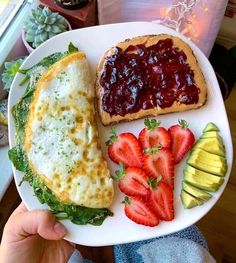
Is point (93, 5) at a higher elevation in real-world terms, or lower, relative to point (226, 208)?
higher

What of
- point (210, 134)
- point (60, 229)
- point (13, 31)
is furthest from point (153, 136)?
point (13, 31)

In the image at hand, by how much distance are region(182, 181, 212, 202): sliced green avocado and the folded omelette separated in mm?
176

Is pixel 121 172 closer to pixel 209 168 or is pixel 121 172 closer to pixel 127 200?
pixel 127 200

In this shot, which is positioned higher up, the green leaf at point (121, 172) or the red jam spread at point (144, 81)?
the red jam spread at point (144, 81)

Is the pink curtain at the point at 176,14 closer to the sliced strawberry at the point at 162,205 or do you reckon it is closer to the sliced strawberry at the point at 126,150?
the sliced strawberry at the point at 126,150

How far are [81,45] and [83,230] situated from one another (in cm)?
48

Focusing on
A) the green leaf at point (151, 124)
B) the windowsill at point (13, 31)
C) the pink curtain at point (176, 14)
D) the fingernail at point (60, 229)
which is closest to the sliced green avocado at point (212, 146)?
the green leaf at point (151, 124)

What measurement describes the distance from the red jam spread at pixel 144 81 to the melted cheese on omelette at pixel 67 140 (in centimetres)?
7

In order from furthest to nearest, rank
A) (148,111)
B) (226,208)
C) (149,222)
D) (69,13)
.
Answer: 1. (226,208)
2. (69,13)
3. (148,111)
4. (149,222)

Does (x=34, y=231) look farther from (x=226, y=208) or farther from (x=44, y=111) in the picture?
→ (x=226, y=208)

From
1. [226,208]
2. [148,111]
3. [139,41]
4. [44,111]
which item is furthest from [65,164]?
[226,208]

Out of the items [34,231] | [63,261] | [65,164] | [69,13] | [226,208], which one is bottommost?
[226,208]

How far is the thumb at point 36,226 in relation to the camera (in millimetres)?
1012

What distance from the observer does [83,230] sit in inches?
41.1
